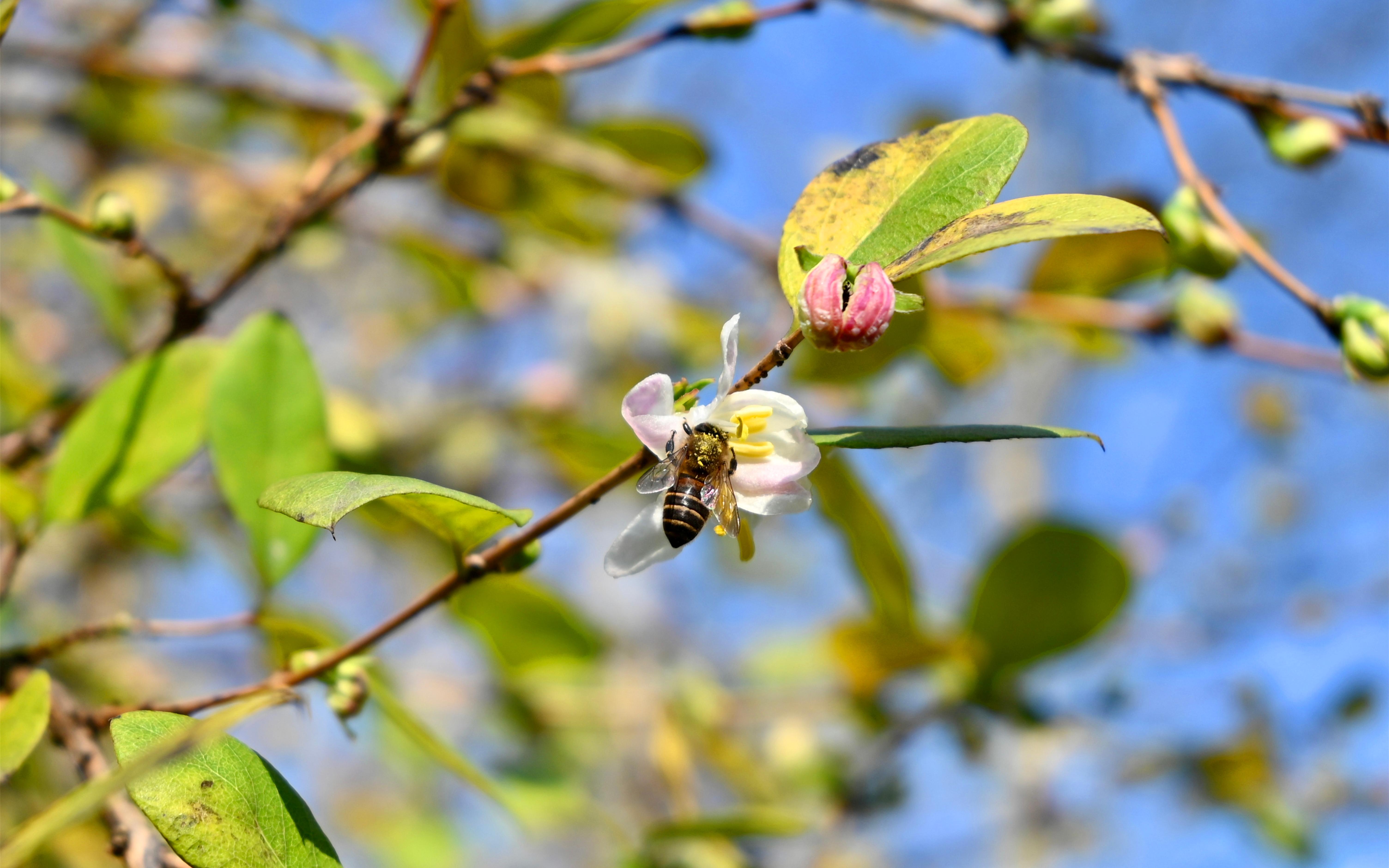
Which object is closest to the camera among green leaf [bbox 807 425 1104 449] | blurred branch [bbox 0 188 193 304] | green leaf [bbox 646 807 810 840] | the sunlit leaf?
green leaf [bbox 807 425 1104 449]

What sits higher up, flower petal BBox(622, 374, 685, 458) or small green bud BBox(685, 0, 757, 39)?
small green bud BBox(685, 0, 757, 39)

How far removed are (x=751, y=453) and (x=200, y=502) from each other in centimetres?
140

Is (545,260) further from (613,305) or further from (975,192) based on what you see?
(975,192)

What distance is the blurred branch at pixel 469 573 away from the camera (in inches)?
18.9

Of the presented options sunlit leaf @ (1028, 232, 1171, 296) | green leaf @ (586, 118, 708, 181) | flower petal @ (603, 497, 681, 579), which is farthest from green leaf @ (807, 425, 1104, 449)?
green leaf @ (586, 118, 708, 181)

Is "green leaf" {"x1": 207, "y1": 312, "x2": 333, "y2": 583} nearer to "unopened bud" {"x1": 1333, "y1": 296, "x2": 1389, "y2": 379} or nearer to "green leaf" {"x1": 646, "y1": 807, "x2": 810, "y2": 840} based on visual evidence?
Result: "green leaf" {"x1": 646, "y1": 807, "x2": 810, "y2": 840}

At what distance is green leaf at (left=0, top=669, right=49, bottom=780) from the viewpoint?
0.52 metres

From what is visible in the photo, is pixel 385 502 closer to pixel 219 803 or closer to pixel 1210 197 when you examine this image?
pixel 219 803

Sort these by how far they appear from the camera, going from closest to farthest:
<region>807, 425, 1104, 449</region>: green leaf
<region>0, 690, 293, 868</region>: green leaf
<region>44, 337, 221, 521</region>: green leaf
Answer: <region>0, 690, 293, 868</region>: green leaf → <region>807, 425, 1104, 449</region>: green leaf → <region>44, 337, 221, 521</region>: green leaf

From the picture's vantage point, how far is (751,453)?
60 centimetres

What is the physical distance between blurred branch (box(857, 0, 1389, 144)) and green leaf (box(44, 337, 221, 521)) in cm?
71

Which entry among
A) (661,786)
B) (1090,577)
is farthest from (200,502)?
(1090,577)

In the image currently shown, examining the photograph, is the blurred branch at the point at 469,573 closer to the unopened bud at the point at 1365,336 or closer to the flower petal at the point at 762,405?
the flower petal at the point at 762,405

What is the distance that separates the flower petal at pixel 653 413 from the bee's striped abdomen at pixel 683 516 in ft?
0.16
